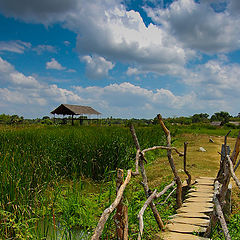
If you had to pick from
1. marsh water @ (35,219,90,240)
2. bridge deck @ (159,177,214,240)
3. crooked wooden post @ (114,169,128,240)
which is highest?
crooked wooden post @ (114,169,128,240)

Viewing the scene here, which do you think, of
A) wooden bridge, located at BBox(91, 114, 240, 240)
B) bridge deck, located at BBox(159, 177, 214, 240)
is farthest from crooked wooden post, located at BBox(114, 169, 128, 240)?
bridge deck, located at BBox(159, 177, 214, 240)

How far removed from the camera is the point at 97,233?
1.39 m

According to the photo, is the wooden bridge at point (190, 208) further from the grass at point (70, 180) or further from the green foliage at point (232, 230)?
the grass at point (70, 180)

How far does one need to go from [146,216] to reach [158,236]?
95 cm

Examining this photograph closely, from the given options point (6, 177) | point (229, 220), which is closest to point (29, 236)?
point (6, 177)

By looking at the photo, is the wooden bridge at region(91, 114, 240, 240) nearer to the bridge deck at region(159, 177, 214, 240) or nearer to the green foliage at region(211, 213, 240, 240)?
the bridge deck at region(159, 177, 214, 240)

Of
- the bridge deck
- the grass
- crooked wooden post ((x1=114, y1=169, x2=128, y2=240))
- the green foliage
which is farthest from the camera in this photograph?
the grass

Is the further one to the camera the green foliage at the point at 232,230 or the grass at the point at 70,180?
the grass at the point at 70,180

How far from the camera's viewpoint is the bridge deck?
9.74 feet

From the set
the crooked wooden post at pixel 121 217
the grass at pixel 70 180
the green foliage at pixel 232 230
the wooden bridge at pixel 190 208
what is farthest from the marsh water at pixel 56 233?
the green foliage at pixel 232 230

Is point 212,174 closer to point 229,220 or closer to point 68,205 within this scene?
point 229,220

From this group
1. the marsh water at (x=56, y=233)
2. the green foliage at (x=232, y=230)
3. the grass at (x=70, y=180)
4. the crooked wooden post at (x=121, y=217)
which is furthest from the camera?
the grass at (x=70, y=180)

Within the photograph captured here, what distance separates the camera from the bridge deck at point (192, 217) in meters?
2.97

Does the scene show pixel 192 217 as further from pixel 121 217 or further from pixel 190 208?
pixel 121 217
